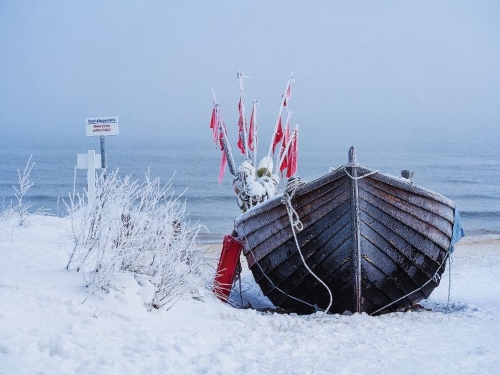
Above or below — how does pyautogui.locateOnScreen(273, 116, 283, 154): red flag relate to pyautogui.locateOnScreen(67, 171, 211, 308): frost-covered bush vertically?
above

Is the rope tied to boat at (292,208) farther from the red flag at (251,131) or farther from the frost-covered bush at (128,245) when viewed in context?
the red flag at (251,131)

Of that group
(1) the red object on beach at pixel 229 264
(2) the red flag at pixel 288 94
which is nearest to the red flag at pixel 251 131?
(2) the red flag at pixel 288 94

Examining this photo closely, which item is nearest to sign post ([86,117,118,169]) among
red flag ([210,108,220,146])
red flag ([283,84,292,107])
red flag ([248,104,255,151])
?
red flag ([210,108,220,146])

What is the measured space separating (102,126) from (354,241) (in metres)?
4.52

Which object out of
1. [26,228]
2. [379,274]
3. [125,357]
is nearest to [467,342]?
[379,274]

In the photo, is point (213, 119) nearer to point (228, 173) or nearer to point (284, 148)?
point (284, 148)

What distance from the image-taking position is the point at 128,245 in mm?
5590

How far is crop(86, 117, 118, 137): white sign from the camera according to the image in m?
9.09

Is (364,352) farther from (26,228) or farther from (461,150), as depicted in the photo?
(461,150)

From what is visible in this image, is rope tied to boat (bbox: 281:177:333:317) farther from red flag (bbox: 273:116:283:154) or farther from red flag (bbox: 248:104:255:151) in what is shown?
red flag (bbox: 273:116:283:154)

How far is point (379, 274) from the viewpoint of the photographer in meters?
6.72

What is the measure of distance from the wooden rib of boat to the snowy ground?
502mm

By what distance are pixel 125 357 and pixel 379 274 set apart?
3.52 meters

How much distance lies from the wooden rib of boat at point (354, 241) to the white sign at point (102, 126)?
298 centimetres
